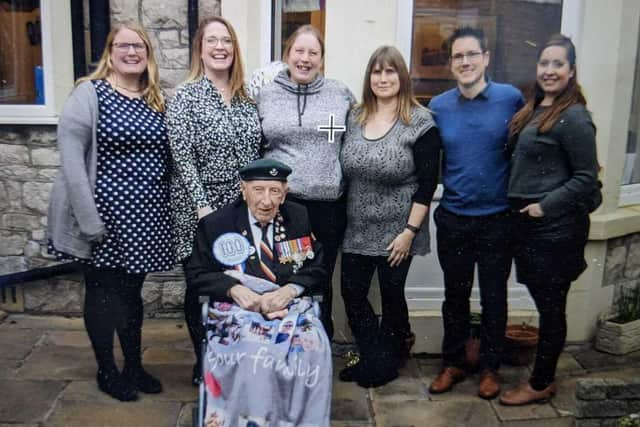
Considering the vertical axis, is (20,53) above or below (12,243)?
above

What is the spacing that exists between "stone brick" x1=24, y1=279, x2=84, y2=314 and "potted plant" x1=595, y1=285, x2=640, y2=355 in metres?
3.47

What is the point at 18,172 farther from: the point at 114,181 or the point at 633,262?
the point at 633,262

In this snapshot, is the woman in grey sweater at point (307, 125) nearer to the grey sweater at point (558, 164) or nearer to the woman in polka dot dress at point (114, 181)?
the woman in polka dot dress at point (114, 181)

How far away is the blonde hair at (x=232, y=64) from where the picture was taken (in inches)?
153

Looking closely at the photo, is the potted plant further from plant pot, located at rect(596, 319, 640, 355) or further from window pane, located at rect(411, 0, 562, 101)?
window pane, located at rect(411, 0, 562, 101)

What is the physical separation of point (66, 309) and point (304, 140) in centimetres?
240

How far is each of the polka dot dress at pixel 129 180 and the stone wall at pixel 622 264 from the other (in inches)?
113

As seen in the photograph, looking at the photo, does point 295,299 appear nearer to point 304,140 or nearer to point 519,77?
point 304,140

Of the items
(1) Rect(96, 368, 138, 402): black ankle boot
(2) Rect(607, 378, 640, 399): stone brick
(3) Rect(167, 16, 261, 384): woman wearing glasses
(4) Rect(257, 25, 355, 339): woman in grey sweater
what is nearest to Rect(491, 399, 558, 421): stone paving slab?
(2) Rect(607, 378, 640, 399): stone brick

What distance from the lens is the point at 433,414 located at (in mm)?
3996

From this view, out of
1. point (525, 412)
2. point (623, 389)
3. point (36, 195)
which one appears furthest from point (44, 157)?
point (623, 389)

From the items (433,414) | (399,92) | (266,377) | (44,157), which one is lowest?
(433,414)

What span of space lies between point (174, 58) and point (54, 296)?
1847 mm

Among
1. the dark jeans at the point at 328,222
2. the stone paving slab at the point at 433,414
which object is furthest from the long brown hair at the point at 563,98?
the stone paving slab at the point at 433,414
